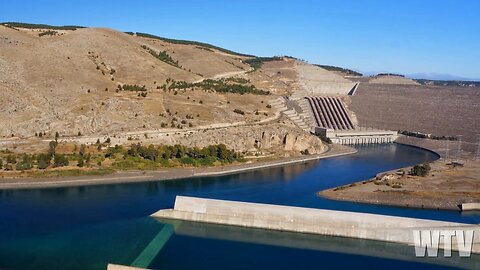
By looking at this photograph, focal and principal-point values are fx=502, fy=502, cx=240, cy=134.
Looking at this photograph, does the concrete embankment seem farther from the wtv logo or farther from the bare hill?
the bare hill

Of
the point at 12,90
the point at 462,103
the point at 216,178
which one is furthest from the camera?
the point at 462,103

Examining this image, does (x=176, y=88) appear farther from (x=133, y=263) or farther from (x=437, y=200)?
(x=133, y=263)

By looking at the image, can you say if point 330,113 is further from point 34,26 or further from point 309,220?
point 34,26

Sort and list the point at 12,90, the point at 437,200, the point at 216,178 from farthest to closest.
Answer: the point at 12,90 < the point at 216,178 < the point at 437,200

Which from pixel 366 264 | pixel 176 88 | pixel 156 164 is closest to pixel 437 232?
pixel 366 264

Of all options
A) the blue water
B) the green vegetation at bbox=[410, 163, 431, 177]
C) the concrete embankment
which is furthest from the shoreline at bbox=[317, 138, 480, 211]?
the concrete embankment
